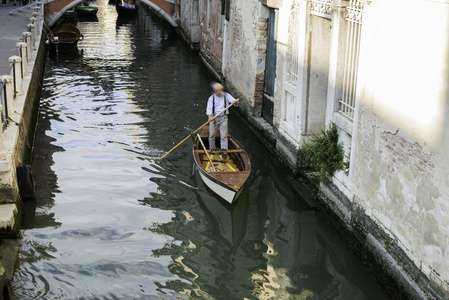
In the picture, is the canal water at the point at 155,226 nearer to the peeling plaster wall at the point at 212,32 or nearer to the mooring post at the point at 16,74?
the mooring post at the point at 16,74

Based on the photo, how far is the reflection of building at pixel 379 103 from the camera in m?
5.67

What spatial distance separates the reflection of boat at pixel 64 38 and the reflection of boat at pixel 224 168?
11.9 metres

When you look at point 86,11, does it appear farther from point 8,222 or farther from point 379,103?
point 379,103

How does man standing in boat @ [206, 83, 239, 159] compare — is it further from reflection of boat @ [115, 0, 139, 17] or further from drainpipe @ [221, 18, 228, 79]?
reflection of boat @ [115, 0, 139, 17]

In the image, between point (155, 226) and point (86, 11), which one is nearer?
point (155, 226)

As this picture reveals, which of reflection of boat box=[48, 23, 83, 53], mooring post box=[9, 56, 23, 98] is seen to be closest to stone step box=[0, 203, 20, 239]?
mooring post box=[9, 56, 23, 98]

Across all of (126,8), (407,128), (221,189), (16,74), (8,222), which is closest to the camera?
(407,128)

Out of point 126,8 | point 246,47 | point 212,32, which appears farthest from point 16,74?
point 126,8

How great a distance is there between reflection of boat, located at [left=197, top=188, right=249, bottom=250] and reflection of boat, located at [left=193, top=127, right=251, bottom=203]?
0.65ft

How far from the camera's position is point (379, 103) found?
6812 millimetres

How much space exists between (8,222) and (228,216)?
3.00 m

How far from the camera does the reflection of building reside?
5.67m

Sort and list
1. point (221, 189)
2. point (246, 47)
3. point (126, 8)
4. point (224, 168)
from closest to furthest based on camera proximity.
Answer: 1. point (221, 189)
2. point (224, 168)
3. point (246, 47)
4. point (126, 8)

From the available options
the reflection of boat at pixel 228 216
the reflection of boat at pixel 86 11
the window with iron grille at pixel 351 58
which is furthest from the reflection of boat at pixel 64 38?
the window with iron grille at pixel 351 58
